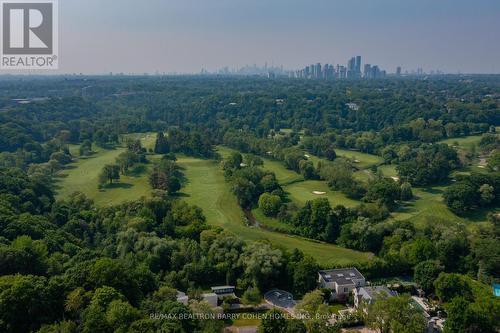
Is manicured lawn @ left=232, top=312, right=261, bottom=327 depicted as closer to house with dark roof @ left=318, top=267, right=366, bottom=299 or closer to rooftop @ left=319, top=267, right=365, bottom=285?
house with dark roof @ left=318, top=267, right=366, bottom=299

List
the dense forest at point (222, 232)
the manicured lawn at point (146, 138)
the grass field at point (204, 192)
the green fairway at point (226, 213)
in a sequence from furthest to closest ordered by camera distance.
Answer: the manicured lawn at point (146, 138)
the grass field at point (204, 192)
the green fairway at point (226, 213)
the dense forest at point (222, 232)

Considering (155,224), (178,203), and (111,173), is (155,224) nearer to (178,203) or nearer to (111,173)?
(178,203)

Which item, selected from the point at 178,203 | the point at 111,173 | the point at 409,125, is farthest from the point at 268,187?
the point at 409,125

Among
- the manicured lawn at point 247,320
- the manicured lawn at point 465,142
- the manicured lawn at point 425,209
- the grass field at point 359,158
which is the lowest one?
the manicured lawn at point 247,320

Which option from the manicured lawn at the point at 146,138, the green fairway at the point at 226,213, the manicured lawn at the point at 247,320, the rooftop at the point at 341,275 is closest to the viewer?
the manicured lawn at the point at 247,320

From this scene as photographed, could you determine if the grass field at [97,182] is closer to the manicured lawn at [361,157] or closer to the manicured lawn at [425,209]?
→ the manicured lawn at [425,209]

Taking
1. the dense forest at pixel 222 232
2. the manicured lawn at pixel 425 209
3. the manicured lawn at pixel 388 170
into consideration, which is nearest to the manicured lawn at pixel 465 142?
the dense forest at pixel 222 232
